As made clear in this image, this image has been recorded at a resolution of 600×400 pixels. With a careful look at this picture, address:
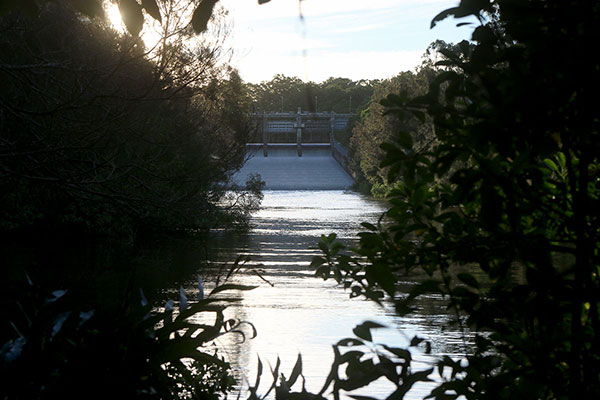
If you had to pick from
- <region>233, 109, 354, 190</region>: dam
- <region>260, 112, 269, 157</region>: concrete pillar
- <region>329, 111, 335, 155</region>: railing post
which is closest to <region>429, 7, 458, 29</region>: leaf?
<region>233, 109, 354, 190</region>: dam

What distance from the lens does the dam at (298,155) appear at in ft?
251

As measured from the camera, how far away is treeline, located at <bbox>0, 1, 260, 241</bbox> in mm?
7254

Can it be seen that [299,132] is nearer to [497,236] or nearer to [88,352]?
[88,352]

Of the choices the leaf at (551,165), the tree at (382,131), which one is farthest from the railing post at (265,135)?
the leaf at (551,165)

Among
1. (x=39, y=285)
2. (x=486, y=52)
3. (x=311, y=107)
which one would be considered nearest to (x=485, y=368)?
(x=486, y=52)

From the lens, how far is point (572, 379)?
211 centimetres

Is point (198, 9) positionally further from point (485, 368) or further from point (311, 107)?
point (485, 368)

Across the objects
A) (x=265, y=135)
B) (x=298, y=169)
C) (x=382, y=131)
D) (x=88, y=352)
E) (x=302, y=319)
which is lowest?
(x=298, y=169)

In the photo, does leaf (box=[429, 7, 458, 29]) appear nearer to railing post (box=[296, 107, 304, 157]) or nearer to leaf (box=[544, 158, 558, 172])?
leaf (box=[544, 158, 558, 172])

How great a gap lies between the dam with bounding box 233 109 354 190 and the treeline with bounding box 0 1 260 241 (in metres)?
39.3

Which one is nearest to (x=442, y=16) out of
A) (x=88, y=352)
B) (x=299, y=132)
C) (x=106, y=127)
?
(x=88, y=352)

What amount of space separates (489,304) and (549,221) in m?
0.59

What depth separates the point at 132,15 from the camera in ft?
7.73

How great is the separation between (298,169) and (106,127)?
7328cm
